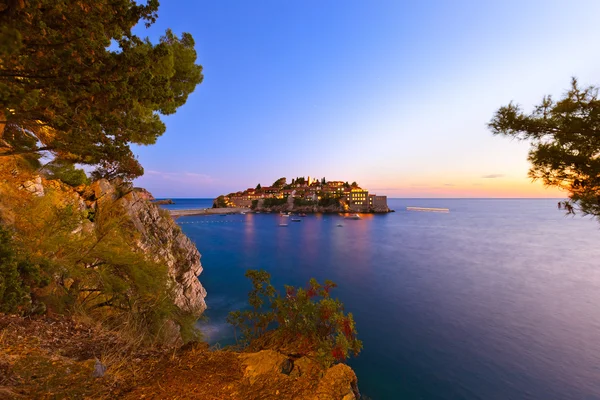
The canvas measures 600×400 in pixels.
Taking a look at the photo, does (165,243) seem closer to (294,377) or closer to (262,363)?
(262,363)

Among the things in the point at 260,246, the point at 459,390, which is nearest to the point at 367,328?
the point at 459,390

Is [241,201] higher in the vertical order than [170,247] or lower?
higher

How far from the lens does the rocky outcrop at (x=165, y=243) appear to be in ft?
41.4

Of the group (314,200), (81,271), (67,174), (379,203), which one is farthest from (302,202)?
(81,271)

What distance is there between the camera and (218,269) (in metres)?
27.6

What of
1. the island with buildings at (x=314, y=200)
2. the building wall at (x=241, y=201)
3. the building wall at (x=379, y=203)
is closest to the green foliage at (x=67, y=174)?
the island with buildings at (x=314, y=200)

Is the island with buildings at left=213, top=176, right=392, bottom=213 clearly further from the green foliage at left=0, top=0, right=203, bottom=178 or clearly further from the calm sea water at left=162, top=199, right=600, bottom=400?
the green foliage at left=0, top=0, right=203, bottom=178

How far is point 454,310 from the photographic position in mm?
18172

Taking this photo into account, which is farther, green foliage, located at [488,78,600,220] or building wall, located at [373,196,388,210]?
building wall, located at [373,196,388,210]

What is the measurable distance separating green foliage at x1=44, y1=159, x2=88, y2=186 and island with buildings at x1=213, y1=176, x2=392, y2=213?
3748 inches

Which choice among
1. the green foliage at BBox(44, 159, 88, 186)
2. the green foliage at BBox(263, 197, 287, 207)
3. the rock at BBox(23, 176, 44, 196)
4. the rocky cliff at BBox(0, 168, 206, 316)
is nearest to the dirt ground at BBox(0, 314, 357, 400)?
the rock at BBox(23, 176, 44, 196)

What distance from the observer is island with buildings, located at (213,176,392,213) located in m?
104

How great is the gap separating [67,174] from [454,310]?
82.0 feet

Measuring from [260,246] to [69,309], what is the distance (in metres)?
35.7
